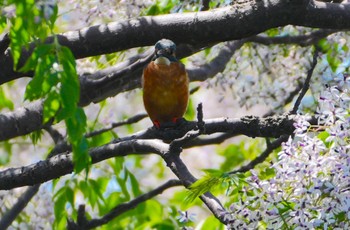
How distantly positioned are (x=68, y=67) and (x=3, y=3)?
0.33m

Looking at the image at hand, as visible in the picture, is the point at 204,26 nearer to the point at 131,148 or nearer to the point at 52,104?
the point at 131,148

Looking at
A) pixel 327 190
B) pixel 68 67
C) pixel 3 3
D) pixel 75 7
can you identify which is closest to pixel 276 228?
pixel 327 190

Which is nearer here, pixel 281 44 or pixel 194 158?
pixel 281 44

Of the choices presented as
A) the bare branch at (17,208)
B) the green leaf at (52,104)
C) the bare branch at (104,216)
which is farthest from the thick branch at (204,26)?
the bare branch at (17,208)

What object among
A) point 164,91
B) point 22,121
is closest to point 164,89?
point 164,91

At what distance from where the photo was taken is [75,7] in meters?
7.11

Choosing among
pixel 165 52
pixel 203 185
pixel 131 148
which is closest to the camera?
pixel 203 185

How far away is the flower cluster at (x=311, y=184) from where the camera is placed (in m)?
4.12

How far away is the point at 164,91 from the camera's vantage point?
7.05 metres

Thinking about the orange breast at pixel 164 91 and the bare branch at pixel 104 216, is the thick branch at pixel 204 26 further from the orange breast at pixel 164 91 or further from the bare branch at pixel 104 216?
the orange breast at pixel 164 91

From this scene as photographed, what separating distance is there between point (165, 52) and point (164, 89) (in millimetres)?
713

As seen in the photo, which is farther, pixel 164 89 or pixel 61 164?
pixel 164 89

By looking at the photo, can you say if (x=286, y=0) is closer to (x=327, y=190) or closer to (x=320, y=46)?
(x=327, y=190)

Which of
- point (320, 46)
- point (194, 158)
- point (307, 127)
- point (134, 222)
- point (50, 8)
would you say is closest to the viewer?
point (50, 8)
